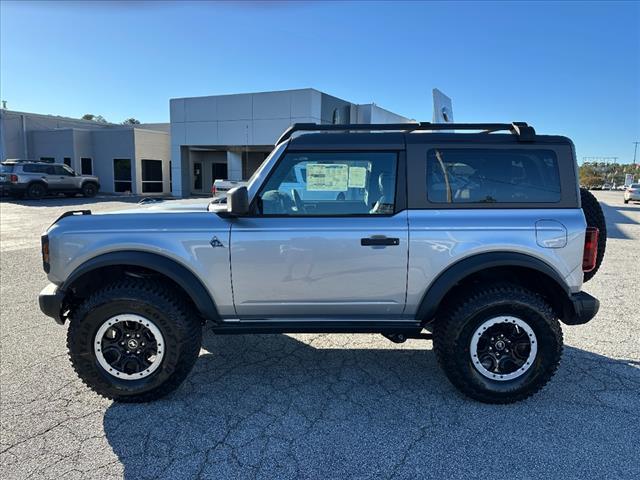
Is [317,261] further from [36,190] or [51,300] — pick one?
[36,190]

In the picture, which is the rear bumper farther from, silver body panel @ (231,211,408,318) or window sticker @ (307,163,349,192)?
window sticker @ (307,163,349,192)

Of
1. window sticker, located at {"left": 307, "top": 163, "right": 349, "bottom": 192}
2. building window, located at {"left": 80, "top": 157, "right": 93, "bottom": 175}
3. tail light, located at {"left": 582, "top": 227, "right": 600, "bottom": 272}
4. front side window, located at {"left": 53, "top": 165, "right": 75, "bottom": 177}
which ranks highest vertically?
building window, located at {"left": 80, "top": 157, "right": 93, "bottom": 175}

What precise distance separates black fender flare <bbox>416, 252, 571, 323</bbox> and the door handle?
446 millimetres

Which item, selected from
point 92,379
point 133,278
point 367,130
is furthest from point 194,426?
point 367,130

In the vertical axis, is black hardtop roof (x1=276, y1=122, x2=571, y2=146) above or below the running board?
above

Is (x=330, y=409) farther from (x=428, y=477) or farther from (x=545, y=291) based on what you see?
(x=545, y=291)

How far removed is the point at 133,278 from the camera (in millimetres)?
3379

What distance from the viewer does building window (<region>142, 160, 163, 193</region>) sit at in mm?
27562

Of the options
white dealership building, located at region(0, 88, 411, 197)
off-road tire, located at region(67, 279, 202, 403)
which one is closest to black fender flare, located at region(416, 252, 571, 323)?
off-road tire, located at region(67, 279, 202, 403)

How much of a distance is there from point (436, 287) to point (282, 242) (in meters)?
1.19

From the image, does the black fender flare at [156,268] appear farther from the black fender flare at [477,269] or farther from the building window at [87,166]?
the building window at [87,166]

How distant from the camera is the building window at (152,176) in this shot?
→ 2756 centimetres

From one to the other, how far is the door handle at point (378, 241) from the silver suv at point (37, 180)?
902 inches

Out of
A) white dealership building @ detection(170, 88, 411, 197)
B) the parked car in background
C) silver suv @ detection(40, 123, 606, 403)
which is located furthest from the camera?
the parked car in background
